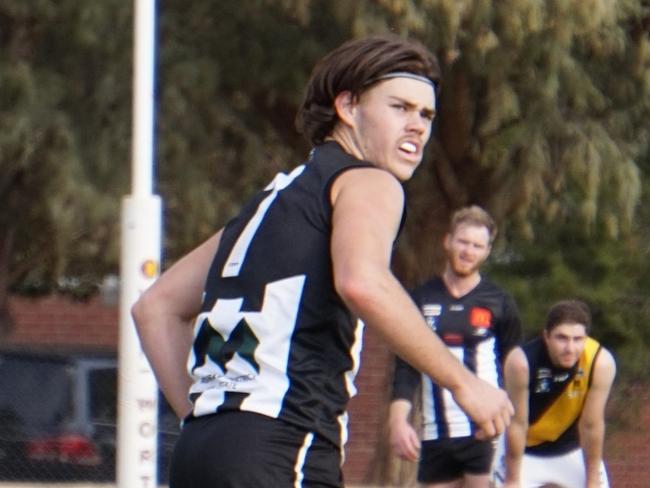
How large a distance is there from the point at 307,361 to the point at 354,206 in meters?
0.33

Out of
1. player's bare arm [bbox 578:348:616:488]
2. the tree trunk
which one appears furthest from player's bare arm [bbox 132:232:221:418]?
the tree trunk

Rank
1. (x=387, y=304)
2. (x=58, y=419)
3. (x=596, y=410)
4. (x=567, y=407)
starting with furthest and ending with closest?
(x=58, y=419) → (x=567, y=407) → (x=596, y=410) → (x=387, y=304)

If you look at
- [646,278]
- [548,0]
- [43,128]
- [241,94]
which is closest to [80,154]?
[43,128]

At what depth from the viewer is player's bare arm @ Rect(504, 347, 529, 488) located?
288 inches

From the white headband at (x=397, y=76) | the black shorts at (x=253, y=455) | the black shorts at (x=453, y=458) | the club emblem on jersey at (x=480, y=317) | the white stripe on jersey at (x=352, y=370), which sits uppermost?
the white headband at (x=397, y=76)

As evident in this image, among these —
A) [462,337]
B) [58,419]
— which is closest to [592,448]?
[462,337]

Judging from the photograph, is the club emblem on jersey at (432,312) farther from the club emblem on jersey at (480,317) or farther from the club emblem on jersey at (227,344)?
the club emblem on jersey at (227,344)

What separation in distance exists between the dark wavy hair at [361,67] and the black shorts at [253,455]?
0.67 m

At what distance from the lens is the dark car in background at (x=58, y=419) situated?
34.5 feet

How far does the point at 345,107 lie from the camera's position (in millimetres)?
3195

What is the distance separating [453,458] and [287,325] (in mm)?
4893

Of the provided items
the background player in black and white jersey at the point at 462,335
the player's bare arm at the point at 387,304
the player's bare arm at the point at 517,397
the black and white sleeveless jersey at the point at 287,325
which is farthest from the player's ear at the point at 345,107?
the player's bare arm at the point at 517,397

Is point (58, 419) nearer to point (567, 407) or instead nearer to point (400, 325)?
point (567, 407)

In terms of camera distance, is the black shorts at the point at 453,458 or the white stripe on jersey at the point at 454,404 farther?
the black shorts at the point at 453,458
